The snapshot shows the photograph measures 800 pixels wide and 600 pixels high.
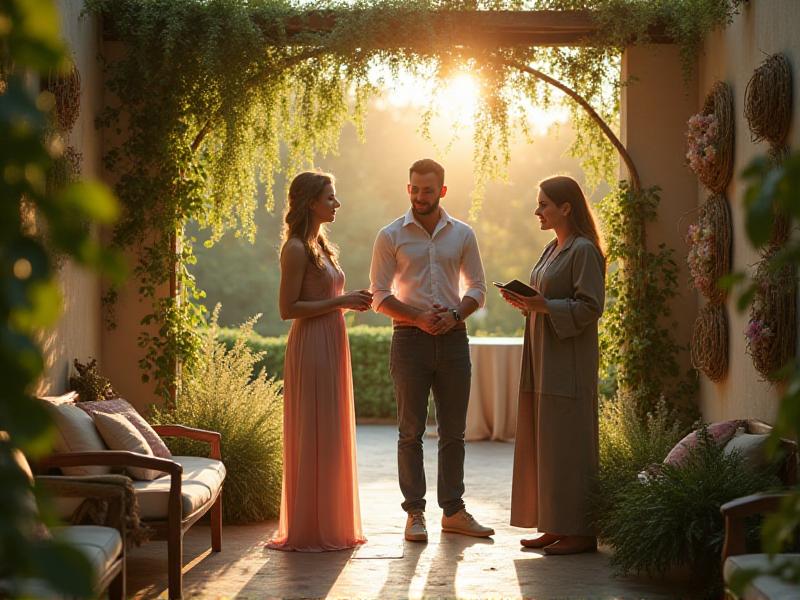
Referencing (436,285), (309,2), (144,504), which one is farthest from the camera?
(309,2)

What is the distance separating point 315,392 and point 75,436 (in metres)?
1.17

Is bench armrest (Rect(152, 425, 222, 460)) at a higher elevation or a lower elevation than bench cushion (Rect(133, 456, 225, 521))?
higher

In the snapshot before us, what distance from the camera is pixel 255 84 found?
6570 millimetres

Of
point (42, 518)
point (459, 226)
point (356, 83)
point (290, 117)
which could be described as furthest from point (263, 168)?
point (42, 518)

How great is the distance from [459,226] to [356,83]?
151 cm

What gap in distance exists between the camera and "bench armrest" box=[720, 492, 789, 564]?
11.4 ft

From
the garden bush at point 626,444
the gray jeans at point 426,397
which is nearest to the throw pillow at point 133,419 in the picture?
the gray jeans at point 426,397

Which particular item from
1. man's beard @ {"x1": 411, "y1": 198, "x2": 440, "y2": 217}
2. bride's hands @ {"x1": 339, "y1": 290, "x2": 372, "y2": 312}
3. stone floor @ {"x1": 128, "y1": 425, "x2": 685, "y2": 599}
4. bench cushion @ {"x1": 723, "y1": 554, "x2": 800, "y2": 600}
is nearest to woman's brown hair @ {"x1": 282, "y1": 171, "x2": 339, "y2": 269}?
bride's hands @ {"x1": 339, "y1": 290, "x2": 372, "y2": 312}

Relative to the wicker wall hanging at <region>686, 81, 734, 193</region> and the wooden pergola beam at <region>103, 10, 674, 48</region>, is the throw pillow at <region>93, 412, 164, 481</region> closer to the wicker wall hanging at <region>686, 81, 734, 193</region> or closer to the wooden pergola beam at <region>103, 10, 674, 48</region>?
the wooden pergola beam at <region>103, 10, 674, 48</region>

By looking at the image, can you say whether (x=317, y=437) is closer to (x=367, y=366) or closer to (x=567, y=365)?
(x=567, y=365)

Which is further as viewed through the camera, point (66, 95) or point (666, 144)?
point (666, 144)

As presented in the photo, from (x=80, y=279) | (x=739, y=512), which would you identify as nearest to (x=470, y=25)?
(x=80, y=279)

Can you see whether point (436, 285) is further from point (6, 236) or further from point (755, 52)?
point (6, 236)

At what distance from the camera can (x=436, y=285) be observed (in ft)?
17.9
